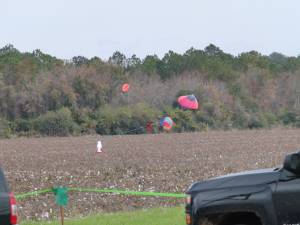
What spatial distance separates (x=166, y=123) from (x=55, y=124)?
11484mm

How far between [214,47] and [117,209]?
12430cm

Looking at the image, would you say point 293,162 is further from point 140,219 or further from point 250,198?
point 140,219

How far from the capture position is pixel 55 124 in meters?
81.8

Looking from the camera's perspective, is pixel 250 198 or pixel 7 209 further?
pixel 7 209

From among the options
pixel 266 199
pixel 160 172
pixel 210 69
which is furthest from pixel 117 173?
pixel 210 69

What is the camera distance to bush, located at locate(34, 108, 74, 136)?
81062 millimetres

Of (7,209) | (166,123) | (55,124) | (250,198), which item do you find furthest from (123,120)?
(250,198)

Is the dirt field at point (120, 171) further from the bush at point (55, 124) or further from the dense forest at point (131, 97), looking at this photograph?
the dense forest at point (131, 97)

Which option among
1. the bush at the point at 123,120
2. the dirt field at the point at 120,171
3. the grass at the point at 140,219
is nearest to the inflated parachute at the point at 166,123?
the bush at the point at 123,120

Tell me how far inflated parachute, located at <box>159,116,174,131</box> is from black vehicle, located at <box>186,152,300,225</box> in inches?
2665

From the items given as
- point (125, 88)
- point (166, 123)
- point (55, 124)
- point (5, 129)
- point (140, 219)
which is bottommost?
point (166, 123)

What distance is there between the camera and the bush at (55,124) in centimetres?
8106

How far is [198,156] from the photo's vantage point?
37.9 m

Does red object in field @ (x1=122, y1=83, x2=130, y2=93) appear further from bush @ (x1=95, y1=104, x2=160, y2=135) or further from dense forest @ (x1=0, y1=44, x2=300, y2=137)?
bush @ (x1=95, y1=104, x2=160, y2=135)
